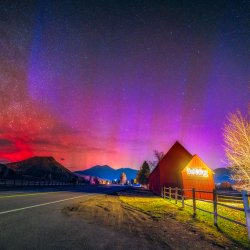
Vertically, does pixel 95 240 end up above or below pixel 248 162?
below

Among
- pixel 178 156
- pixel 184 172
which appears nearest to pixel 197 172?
pixel 184 172

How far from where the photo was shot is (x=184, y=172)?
1128 inches

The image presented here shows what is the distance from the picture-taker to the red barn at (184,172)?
93.7 feet

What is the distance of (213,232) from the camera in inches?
260

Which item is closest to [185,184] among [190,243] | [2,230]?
[190,243]

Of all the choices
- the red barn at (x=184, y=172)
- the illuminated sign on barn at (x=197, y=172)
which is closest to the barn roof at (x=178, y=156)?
the red barn at (x=184, y=172)

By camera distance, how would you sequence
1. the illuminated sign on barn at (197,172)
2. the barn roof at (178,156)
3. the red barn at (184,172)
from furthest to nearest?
the barn roof at (178,156) < the illuminated sign on barn at (197,172) < the red barn at (184,172)

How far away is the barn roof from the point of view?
32.0 meters

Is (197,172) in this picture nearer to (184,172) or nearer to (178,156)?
(184,172)

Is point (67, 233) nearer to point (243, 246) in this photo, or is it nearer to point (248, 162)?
point (243, 246)

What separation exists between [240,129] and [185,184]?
14.5 m

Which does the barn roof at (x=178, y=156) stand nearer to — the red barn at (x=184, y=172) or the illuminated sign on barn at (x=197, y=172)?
the red barn at (x=184, y=172)

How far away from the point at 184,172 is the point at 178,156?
4.22 metres

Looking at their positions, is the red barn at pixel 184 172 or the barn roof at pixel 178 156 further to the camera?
the barn roof at pixel 178 156
